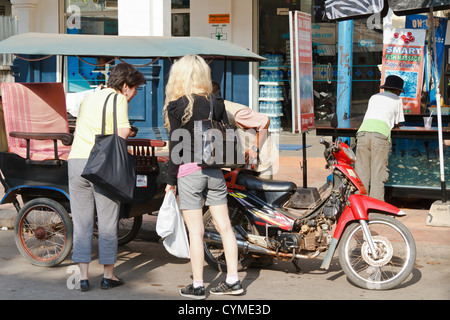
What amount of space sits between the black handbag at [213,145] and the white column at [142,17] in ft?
26.3

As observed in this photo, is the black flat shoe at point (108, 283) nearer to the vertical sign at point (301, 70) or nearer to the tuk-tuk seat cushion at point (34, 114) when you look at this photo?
the tuk-tuk seat cushion at point (34, 114)

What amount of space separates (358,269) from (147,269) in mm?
1929

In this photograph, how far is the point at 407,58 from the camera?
413 inches

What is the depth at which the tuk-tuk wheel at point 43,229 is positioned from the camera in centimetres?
664

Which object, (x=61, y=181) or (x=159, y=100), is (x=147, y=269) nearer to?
(x=61, y=181)

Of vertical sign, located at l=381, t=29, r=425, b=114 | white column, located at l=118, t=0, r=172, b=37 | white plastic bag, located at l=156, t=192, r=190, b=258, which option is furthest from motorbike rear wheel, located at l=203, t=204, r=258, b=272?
white column, located at l=118, t=0, r=172, b=37

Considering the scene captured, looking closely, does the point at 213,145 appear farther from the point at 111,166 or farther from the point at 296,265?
the point at 296,265

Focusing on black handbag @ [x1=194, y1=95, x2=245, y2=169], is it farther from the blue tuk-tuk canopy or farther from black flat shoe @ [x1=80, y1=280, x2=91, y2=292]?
black flat shoe @ [x1=80, y1=280, x2=91, y2=292]

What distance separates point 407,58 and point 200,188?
19.3 feet

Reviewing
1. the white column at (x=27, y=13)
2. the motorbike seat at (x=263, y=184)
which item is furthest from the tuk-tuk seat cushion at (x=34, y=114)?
the white column at (x=27, y=13)

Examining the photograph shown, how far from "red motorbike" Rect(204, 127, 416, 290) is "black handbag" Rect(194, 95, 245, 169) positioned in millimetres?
929

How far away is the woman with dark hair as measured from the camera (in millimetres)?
5910

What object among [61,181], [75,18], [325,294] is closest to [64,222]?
[61,181]

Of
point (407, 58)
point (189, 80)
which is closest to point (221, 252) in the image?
point (189, 80)
